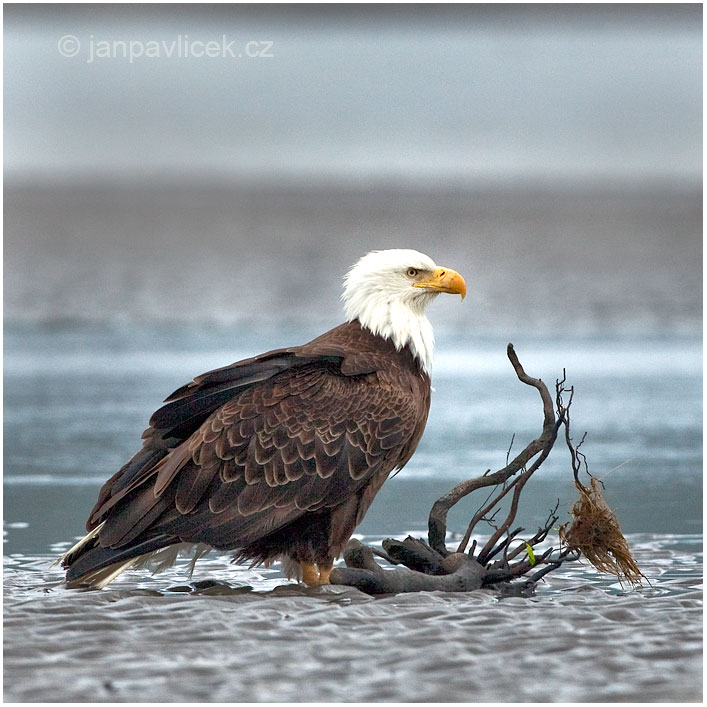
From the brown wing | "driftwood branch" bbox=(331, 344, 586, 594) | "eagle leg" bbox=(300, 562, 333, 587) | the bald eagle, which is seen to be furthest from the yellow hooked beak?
"eagle leg" bbox=(300, 562, 333, 587)

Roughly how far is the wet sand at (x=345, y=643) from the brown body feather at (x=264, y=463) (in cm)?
28

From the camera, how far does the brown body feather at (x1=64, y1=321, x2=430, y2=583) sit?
6461 millimetres

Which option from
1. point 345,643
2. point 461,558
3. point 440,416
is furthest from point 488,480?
point 440,416

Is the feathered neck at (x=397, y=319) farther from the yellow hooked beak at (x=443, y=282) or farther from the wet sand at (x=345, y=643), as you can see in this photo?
the wet sand at (x=345, y=643)

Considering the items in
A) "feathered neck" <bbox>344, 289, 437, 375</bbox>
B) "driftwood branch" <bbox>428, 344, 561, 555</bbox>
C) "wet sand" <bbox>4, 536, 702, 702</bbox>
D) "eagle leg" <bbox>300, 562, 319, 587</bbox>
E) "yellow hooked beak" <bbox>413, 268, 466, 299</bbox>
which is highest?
"yellow hooked beak" <bbox>413, 268, 466, 299</bbox>

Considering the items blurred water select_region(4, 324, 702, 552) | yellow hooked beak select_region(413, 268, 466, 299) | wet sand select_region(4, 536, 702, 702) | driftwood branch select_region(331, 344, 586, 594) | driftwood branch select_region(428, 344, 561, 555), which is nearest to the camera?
wet sand select_region(4, 536, 702, 702)

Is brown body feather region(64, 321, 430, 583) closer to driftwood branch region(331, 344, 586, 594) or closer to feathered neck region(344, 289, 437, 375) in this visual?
driftwood branch region(331, 344, 586, 594)

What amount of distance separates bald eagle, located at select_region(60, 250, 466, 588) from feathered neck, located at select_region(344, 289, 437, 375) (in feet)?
0.84

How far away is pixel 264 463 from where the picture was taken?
651cm

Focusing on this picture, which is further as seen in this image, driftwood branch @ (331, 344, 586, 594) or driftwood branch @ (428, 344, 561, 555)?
driftwood branch @ (428, 344, 561, 555)

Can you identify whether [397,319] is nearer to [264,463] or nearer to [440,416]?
[264,463]

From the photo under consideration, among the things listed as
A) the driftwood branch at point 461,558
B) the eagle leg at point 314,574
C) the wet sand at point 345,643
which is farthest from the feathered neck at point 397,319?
the wet sand at point 345,643

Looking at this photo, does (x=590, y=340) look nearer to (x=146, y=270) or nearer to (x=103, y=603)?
(x=146, y=270)

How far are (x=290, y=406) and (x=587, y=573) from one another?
5.87ft
